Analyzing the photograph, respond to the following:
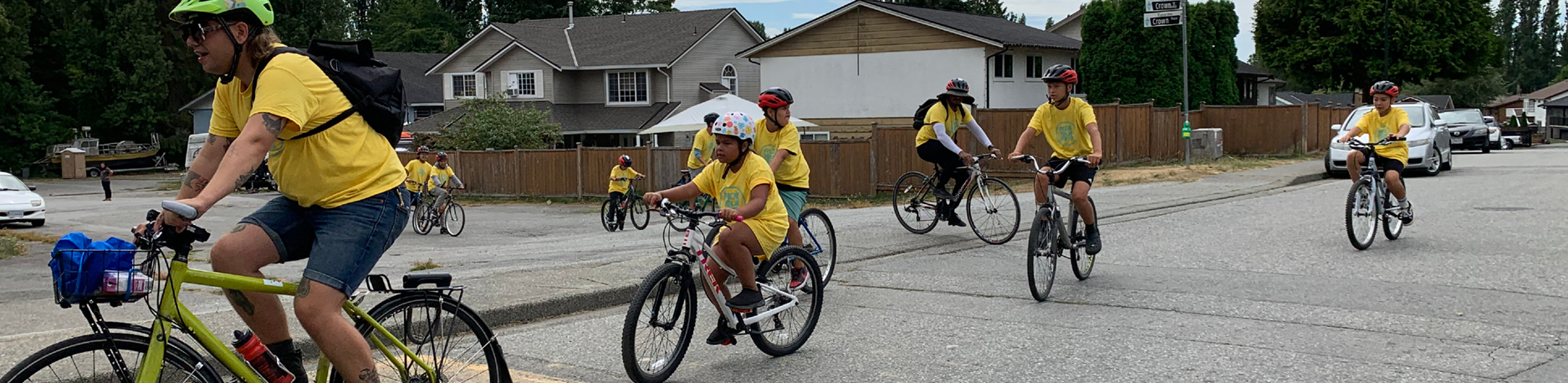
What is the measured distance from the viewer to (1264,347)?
21.2 feet

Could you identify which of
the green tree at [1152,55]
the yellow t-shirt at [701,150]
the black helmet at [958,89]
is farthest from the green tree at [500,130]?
the black helmet at [958,89]

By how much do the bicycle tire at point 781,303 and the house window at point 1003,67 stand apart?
97.3ft

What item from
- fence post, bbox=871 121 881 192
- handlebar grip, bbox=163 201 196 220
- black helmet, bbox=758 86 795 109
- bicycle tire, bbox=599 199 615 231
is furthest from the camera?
fence post, bbox=871 121 881 192

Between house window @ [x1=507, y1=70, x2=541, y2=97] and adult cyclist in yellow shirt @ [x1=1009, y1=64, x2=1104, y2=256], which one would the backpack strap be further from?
house window @ [x1=507, y1=70, x2=541, y2=97]

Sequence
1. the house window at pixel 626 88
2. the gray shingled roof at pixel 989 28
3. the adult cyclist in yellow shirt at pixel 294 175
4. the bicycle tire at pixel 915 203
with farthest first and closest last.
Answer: the house window at pixel 626 88, the gray shingled roof at pixel 989 28, the bicycle tire at pixel 915 203, the adult cyclist in yellow shirt at pixel 294 175

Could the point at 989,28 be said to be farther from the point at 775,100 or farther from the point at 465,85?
the point at 775,100

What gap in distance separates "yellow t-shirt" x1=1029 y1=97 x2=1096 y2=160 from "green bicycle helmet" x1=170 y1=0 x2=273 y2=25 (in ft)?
20.8

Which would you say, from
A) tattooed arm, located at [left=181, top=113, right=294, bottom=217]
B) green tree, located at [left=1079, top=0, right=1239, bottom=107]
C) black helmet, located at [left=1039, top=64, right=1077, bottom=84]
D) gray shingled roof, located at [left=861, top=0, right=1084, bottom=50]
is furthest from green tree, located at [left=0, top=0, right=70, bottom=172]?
tattooed arm, located at [left=181, top=113, right=294, bottom=217]

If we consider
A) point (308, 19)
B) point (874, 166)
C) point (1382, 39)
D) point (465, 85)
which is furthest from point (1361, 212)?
point (308, 19)

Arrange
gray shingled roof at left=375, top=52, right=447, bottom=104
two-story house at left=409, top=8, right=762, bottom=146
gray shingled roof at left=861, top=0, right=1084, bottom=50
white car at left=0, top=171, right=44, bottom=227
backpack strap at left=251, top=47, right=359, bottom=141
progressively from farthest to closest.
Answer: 1. gray shingled roof at left=375, top=52, right=447, bottom=104
2. two-story house at left=409, top=8, right=762, bottom=146
3. gray shingled roof at left=861, top=0, right=1084, bottom=50
4. white car at left=0, top=171, right=44, bottom=227
5. backpack strap at left=251, top=47, right=359, bottom=141

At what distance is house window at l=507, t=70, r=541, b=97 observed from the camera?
1774 inches

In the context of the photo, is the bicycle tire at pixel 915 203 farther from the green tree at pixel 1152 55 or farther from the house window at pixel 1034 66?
the green tree at pixel 1152 55

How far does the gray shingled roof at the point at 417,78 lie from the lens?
2297 inches

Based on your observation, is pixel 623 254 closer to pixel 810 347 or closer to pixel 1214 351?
pixel 810 347
